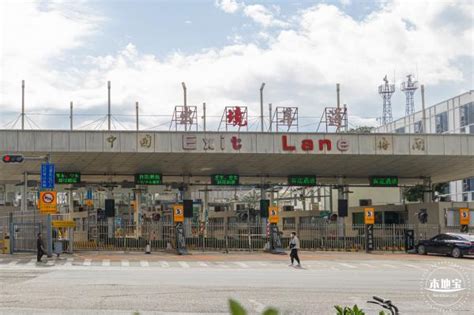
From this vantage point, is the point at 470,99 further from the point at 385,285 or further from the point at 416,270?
the point at 385,285

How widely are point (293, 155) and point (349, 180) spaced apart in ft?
51.2

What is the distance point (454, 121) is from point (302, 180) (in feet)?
96.3

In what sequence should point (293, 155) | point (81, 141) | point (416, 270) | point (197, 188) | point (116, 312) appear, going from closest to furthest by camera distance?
point (116, 312) < point (416, 270) < point (81, 141) < point (293, 155) < point (197, 188)

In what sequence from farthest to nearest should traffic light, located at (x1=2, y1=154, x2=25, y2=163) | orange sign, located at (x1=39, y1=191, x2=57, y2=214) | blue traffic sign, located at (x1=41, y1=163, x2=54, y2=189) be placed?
blue traffic sign, located at (x1=41, y1=163, x2=54, y2=189) < orange sign, located at (x1=39, y1=191, x2=57, y2=214) < traffic light, located at (x1=2, y1=154, x2=25, y2=163)

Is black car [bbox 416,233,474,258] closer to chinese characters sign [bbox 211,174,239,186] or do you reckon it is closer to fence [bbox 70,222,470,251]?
fence [bbox 70,222,470,251]

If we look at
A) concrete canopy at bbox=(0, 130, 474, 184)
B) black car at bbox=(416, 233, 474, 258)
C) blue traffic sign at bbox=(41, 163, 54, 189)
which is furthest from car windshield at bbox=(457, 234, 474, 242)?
blue traffic sign at bbox=(41, 163, 54, 189)

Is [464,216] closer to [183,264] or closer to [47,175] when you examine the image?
[183,264]

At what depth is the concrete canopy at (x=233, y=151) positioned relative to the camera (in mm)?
33438

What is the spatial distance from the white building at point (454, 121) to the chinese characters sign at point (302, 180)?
72.9 feet

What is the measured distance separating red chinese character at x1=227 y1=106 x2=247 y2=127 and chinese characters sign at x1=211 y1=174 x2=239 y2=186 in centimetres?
793

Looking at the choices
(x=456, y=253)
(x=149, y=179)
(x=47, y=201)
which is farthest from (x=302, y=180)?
(x=47, y=201)

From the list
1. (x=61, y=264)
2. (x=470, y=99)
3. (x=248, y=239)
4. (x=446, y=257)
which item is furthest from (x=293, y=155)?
(x=470, y=99)

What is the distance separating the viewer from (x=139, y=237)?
38.8 metres

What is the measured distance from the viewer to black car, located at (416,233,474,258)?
1309 inches
